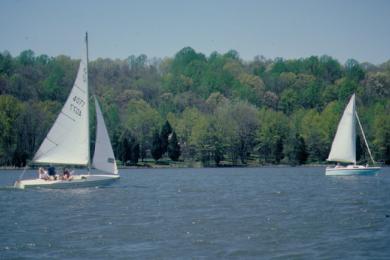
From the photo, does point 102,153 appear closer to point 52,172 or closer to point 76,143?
point 76,143

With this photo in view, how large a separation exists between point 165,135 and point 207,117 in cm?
1318

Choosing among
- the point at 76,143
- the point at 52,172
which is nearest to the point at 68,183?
the point at 52,172

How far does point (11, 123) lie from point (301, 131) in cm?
4701

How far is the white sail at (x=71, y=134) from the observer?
2167 inches

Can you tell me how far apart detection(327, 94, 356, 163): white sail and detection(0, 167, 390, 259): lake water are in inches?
1026

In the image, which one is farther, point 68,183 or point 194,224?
point 68,183

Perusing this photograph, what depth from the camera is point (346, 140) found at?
80.4 meters

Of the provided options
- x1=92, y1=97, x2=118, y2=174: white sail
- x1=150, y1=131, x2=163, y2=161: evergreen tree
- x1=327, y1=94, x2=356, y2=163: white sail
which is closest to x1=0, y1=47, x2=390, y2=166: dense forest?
x1=150, y1=131, x2=163, y2=161: evergreen tree

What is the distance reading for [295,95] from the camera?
16088 centimetres

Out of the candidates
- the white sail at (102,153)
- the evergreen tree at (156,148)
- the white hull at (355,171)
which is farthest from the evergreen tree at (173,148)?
the white sail at (102,153)

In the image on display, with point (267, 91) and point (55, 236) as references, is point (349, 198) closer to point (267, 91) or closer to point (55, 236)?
point (55, 236)

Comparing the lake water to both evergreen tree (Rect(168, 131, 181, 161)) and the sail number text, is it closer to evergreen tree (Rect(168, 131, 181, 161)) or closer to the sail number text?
the sail number text

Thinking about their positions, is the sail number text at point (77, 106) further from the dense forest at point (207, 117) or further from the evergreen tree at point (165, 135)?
the evergreen tree at point (165, 135)

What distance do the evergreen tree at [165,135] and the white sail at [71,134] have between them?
2509 inches
